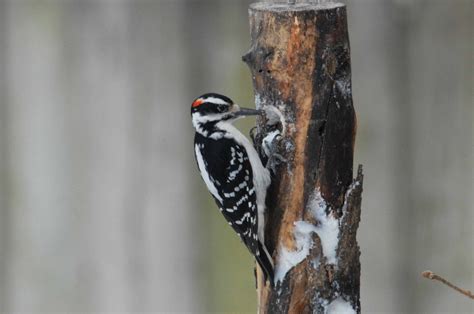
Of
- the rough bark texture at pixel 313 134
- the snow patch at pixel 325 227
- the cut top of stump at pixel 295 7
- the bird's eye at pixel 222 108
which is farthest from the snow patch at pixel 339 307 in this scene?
the cut top of stump at pixel 295 7

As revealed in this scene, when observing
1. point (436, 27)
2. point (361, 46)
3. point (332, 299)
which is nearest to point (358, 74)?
point (361, 46)

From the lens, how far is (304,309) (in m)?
4.70

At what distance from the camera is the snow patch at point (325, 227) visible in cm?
466

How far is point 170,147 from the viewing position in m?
5.76

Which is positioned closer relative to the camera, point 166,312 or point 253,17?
point 253,17

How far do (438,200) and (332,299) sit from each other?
138 centimetres

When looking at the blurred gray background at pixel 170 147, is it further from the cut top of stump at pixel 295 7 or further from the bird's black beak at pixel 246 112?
the cut top of stump at pixel 295 7

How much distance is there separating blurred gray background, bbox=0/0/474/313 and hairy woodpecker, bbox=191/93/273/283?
1.97ft

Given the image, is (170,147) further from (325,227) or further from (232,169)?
(325,227)

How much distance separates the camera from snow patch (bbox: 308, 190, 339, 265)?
4.66 meters

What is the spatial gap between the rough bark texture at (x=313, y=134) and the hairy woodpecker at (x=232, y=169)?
0.13 meters

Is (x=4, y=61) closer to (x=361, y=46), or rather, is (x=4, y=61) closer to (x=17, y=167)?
(x=17, y=167)

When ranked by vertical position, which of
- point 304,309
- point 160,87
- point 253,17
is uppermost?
point 253,17

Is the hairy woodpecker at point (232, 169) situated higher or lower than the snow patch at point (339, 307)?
higher
